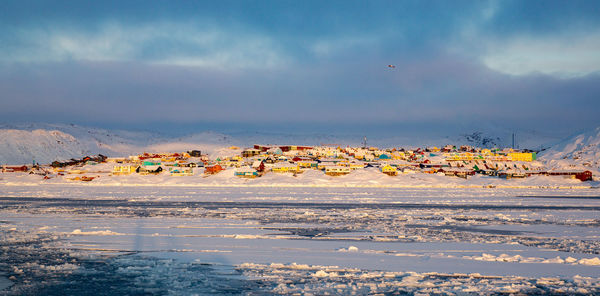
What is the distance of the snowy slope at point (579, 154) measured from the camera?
59.1 m

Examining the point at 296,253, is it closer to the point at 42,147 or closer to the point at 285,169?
the point at 285,169

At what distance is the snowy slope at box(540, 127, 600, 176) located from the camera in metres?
59.1

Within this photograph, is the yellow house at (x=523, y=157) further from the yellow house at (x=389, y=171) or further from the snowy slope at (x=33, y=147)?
A: the snowy slope at (x=33, y=147)

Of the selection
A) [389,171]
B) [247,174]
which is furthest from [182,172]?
[389,171]

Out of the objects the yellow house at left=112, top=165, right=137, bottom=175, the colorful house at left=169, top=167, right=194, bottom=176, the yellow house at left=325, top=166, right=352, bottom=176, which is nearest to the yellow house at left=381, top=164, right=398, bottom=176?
the yellow house at left=325, top=166, right=352, bottom=176

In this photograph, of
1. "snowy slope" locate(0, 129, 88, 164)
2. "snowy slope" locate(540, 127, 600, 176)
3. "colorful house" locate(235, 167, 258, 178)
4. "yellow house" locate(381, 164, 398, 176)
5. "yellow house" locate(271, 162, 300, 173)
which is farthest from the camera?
"snowy slope" locate(0, 129, 88, 164)

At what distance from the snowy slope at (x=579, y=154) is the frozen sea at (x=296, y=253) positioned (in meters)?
41.8

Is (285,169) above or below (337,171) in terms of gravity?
above

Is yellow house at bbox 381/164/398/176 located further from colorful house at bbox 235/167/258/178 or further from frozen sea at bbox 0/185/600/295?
frozen sea at bbox 0/185/600/295

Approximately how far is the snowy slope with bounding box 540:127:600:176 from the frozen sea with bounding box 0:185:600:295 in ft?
137

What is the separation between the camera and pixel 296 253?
12789mm

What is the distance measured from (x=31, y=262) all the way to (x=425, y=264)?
359 inches

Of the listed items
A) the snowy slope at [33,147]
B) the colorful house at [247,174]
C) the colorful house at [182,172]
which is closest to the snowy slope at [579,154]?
the colorful house at [247,174]

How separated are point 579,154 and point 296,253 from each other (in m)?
64.1
